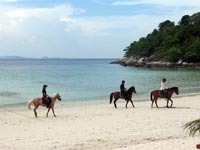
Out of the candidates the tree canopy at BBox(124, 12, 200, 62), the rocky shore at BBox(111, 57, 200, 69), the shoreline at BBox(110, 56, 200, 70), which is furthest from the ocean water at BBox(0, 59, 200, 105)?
the tree canopy at BBox(124, 12, 200, 62)

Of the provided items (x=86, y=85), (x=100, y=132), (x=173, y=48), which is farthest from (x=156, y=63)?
(x=100, y=132)

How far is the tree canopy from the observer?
103m

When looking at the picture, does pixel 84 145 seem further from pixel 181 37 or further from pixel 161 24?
pixel 161 24

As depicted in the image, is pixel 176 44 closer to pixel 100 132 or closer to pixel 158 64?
pixel 158 64

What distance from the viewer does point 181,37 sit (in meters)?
118

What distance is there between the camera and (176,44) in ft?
377

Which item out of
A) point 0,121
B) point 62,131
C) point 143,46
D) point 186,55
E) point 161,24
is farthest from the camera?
point 161,24

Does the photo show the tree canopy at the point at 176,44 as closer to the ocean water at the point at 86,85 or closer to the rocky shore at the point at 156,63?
the rocky shore at the point at 156,63

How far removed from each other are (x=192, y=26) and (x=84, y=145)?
11321cm

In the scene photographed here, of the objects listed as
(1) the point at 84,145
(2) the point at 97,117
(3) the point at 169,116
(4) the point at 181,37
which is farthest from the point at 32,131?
(4) the point at 181,37

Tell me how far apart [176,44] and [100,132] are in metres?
104

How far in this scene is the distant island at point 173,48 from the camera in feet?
334

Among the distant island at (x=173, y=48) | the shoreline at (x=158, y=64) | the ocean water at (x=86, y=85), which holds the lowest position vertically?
the ocean water at (x=86, y=85)

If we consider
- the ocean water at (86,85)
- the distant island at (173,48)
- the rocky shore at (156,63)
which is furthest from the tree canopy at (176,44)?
the ocean water at (86,85)
